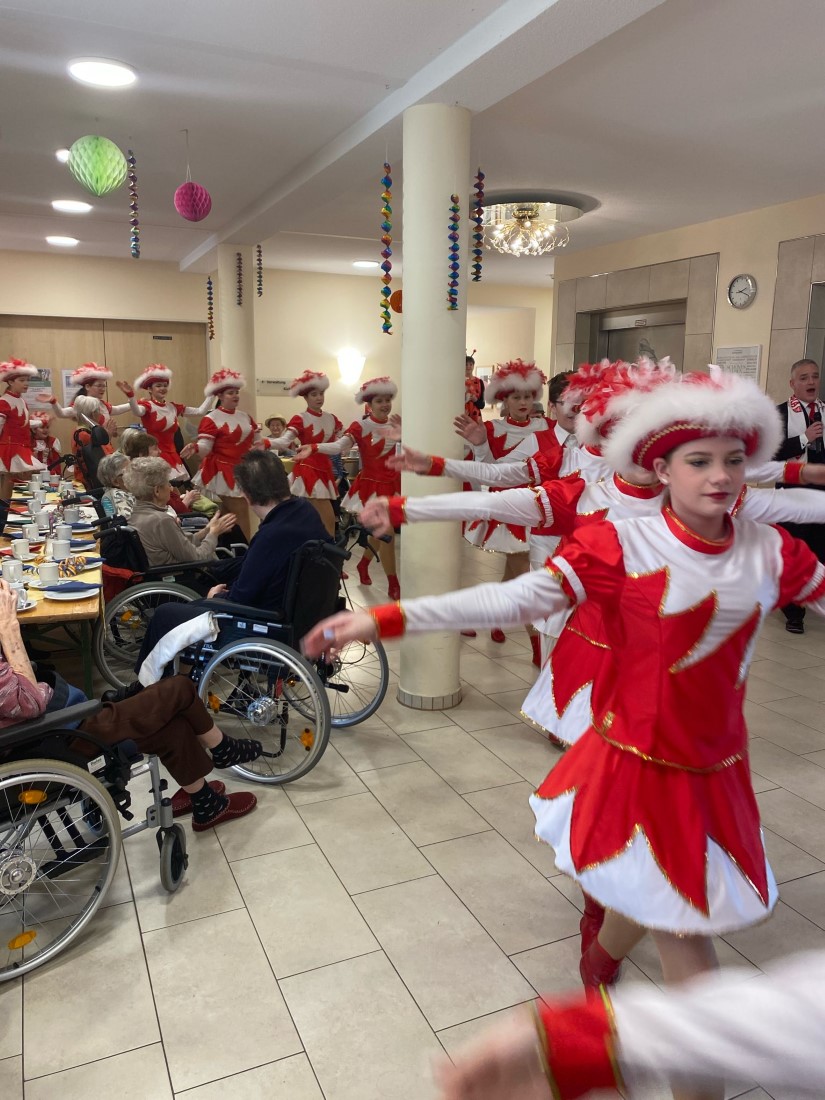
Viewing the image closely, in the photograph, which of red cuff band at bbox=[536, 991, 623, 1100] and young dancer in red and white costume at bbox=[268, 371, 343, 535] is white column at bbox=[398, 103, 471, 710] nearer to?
young dancer in red and white costume at bbox=[268, 371, 343, 535]

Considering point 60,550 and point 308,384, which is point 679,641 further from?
point 308,384

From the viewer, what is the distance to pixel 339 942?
2.06 m

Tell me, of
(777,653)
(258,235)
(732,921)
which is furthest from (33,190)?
(732,921)

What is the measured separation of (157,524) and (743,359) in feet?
14.6

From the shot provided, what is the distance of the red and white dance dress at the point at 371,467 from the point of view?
17.8ft

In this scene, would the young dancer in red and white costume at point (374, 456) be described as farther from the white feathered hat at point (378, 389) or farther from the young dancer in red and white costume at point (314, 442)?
the young dancer in red and white costume at point (314, 442)

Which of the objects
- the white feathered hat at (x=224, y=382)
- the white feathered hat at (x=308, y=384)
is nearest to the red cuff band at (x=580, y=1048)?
the white feathered hat at (x=224, y=382)

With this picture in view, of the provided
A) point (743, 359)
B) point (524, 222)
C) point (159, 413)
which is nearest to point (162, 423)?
point (159, 413)

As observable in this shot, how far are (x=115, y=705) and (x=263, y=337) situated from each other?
7469 mm

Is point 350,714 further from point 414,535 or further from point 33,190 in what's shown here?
point 33,190

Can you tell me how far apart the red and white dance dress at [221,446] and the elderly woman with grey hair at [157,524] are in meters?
2.19

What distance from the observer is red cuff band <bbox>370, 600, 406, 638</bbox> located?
51.0 inches

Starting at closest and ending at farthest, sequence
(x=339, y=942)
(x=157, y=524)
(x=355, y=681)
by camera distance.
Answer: (x=339, y=942)
(x=157, y=524)
(x=355, y=681)

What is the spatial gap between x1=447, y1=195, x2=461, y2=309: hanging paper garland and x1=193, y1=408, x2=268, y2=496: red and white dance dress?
9.65ft
